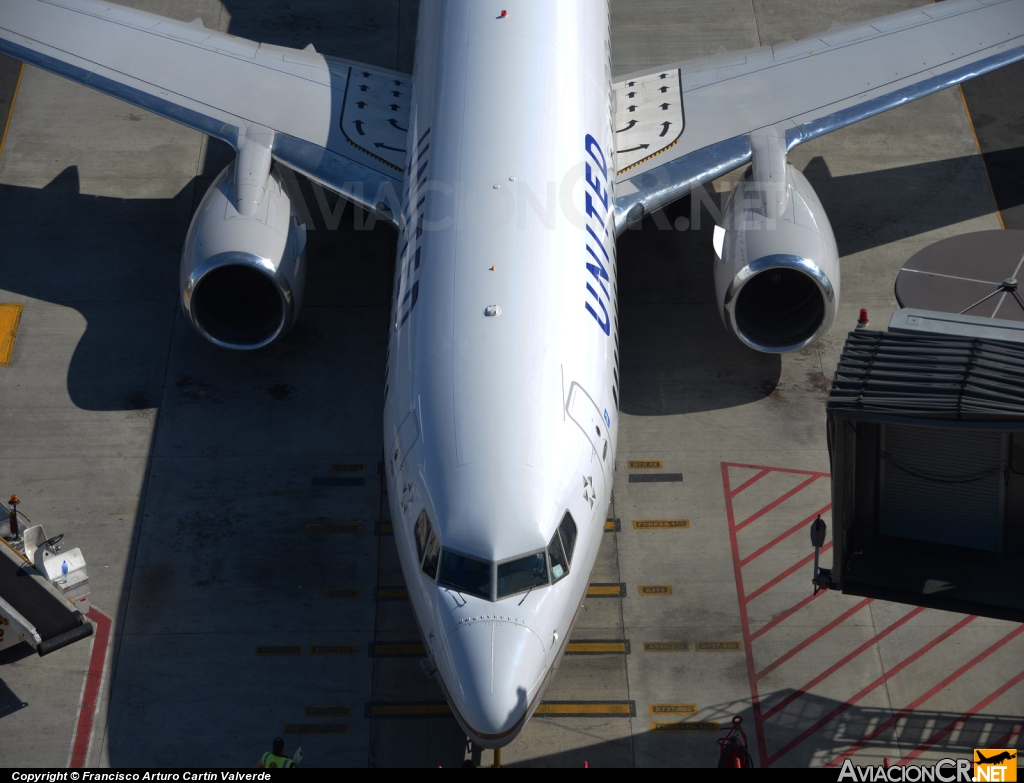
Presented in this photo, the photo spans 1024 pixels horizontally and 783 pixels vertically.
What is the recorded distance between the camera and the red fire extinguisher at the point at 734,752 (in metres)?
16.2

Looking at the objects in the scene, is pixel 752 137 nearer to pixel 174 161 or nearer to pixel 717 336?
pixel 717 336

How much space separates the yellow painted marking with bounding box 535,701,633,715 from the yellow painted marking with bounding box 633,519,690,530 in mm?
3371

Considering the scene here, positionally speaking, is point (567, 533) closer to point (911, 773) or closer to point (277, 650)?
point (277, 650)

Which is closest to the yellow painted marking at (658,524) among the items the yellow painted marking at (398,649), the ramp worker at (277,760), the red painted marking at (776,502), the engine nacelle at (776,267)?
the red painted marking at (776,502)

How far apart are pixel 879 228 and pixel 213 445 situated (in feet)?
45.9

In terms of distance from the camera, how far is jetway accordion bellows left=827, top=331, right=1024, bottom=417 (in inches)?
547

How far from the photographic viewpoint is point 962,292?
761 inches

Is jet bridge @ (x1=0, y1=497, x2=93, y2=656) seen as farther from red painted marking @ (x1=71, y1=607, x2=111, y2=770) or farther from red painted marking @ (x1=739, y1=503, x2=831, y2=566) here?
red painted marking @ (x1=739, y1=503, x2=831, y2=566)

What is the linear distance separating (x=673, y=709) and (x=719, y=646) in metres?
1.37

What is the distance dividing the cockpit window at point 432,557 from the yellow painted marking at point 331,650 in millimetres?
4005

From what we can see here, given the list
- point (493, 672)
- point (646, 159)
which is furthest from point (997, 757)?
point (646, 159)

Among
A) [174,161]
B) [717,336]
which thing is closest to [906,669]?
[717,336]

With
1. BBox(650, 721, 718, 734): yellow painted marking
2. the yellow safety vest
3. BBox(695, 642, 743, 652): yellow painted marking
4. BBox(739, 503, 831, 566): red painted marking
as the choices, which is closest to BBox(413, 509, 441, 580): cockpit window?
the yellow safety vest

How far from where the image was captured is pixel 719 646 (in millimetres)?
18781
